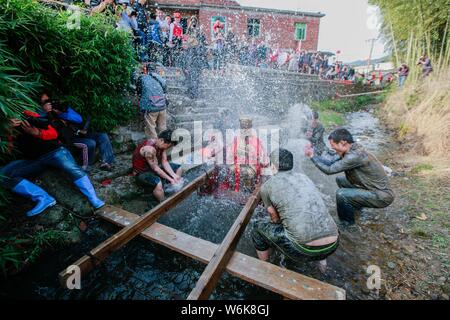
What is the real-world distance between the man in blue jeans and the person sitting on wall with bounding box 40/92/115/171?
0.67 meters

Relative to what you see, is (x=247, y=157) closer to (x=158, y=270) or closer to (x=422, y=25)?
(x=158, y=270)

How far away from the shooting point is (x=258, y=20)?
2103cm

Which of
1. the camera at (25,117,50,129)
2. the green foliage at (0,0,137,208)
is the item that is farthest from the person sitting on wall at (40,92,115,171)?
the camera at (25,117,50,129)

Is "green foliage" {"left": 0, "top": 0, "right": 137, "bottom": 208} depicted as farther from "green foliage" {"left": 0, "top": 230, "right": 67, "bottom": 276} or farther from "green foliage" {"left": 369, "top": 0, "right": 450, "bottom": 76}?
"green foliage" {"left": 369, "top": 0, "right": 450, "bottom": 76}

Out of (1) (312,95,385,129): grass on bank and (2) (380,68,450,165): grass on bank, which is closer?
(2) (380,68,450,165): grass on bank

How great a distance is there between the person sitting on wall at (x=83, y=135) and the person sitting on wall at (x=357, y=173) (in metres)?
4.20

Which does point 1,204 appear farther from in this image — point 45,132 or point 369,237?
point 369,237

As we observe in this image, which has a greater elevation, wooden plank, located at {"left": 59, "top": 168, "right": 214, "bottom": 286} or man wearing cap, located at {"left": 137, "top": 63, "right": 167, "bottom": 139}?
man wearing cap, located at {"left": 137, "top": 63, "right": 167, "bottom": 139}

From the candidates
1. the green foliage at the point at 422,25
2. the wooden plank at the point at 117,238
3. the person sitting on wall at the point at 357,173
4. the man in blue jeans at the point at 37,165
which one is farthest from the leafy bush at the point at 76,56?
the green foliage at the point at 422,25

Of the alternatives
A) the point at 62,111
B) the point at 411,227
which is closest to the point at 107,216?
the point at 62,111

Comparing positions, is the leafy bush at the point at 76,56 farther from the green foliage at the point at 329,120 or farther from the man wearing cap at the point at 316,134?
the green foliage at the point at 329,120

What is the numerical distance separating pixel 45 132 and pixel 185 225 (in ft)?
8.70

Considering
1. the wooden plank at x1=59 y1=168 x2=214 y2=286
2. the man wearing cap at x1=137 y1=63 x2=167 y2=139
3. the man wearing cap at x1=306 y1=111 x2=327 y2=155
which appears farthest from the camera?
the man wearing cap at x1=306 y1=111 x2=327 y2=155

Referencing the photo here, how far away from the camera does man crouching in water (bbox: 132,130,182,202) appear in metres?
4.36
